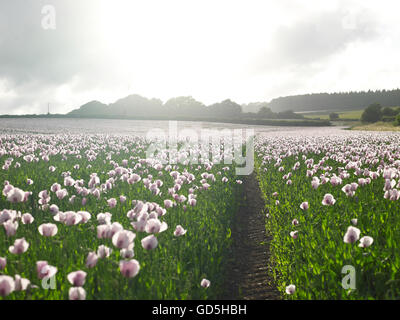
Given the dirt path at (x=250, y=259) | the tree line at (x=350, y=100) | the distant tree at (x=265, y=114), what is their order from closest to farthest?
the dirt path at (x=250, y=259) < the distant tree at (x=265, y=114) < the tree line at (x=350, y=100)

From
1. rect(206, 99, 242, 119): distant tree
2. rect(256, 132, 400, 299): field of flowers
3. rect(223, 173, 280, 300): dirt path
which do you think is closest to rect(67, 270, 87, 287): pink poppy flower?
rect(223, 173, 280, 300): dirt path

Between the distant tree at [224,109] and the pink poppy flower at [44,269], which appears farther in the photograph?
the distant tree at [224,109]

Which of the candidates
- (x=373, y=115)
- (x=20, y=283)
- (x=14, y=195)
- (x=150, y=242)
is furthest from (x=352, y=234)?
(x=373, y=115)

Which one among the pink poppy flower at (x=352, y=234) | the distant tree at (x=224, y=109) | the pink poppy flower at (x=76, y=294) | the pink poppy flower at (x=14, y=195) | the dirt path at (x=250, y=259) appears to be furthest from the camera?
the distant tree at (x=224, y=109)

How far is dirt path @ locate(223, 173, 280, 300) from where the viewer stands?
14.4ft

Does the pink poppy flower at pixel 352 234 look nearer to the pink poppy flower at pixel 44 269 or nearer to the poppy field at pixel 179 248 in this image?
the poppy field at pixel 179 248

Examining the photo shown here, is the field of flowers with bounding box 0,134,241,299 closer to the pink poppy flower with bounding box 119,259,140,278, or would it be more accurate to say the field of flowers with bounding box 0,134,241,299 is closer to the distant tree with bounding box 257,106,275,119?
the pink poppy flower with bounding box 119,259,140,278

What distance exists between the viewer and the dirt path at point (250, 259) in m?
4.40

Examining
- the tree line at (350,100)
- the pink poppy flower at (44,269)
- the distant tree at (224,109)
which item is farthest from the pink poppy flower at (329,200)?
the tree line at (350,100)
